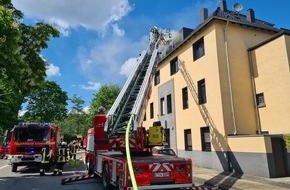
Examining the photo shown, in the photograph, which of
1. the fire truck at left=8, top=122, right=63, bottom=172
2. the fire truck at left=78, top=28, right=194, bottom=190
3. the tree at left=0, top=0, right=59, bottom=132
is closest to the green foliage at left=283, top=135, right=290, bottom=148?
the fire truck at left=78, top=28, right=194, bottom=190

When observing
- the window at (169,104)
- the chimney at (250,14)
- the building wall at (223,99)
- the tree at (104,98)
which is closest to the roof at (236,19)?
the building wall at (223,99)

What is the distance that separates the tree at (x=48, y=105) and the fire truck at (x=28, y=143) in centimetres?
3031

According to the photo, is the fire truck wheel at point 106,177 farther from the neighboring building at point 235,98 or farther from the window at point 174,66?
the window at point 174,66

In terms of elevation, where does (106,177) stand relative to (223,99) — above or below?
below

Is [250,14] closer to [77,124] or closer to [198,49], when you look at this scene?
[198,49]

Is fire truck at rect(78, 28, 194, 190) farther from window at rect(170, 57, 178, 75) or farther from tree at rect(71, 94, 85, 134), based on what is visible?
tree at rect(71, 94, 85, 134)

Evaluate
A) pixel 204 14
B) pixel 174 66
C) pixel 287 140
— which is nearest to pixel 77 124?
pixel 174 66

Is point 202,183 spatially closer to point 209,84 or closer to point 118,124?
point 118,124

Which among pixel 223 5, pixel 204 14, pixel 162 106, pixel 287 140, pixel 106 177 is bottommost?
pixel 106 177

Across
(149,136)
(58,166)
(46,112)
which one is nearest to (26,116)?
(46,112)

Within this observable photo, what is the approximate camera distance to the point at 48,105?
4484 centimetres

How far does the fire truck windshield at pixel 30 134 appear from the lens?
47.3 feet

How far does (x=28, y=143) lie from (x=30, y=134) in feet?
1.93

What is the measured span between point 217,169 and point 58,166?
8549mm
